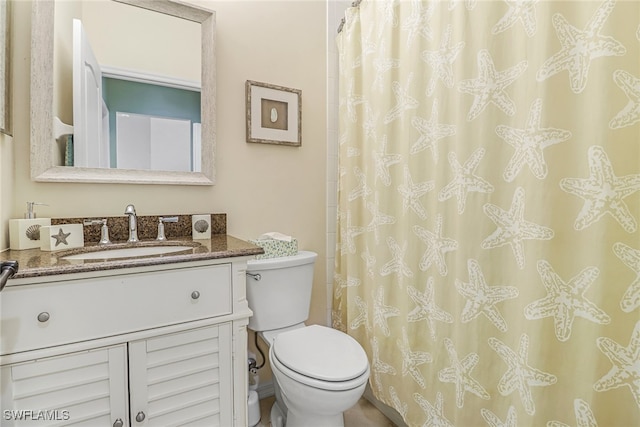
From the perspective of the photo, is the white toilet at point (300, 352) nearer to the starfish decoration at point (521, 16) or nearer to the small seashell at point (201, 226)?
the small seashell at point (201, 226)

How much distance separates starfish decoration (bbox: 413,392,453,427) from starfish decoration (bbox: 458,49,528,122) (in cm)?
101

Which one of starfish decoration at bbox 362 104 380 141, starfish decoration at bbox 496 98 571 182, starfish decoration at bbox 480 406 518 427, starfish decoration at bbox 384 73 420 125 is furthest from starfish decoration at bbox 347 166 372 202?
starfish decoration at bbox 480 406 518 427

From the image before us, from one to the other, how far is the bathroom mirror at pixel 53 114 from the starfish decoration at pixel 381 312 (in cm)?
95

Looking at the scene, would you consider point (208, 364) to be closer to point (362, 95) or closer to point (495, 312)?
point (495, 312)

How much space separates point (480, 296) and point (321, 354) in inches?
25.1

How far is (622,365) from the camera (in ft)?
2.40

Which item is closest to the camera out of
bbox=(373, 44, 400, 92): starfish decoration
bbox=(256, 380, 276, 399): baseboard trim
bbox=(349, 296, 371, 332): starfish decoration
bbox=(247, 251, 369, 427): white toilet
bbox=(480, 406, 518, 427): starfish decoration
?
bbox=(480, 406, 518, 427): starfish decoration

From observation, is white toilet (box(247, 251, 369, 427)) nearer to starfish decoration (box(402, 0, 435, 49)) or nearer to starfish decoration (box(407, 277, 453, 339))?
Result: starfish decoration (box(407, 277, 453, 339))

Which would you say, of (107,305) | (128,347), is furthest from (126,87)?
(128,347)

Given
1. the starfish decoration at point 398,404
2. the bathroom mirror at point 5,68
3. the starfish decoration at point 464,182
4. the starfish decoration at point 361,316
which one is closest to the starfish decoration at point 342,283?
the starfish decoration at point 361,316

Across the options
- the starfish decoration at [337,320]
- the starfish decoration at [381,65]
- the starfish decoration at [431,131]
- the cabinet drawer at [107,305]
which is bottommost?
the starfish decoration at [337,320]

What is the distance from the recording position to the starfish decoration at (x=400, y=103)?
1279 millimetres

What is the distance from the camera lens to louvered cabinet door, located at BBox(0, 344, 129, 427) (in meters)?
0.86

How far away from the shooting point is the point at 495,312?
99 centimetres
